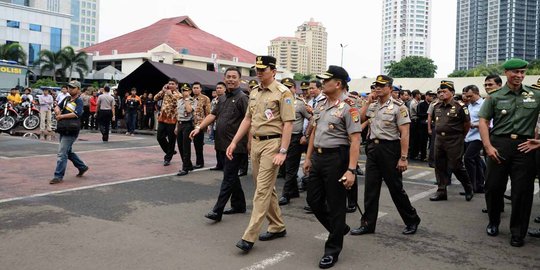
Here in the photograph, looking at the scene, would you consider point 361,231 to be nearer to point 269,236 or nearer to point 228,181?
point 269,236

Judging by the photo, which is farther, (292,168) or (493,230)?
(292,168)

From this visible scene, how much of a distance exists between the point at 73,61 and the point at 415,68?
48.1 metres

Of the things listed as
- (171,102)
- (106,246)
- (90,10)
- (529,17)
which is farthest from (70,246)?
(90,10)

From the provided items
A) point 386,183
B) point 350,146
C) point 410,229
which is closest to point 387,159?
point 386,183

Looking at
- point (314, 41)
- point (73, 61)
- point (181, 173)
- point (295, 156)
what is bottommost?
point (181, 173)

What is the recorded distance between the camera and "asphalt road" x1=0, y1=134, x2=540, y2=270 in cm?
452

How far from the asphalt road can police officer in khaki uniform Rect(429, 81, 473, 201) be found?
12.7 inches

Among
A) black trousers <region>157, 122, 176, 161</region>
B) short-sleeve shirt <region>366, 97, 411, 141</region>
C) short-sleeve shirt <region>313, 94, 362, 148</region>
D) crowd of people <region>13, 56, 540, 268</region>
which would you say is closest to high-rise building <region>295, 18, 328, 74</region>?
black trousers <region>157, 122, 176, 161</region>

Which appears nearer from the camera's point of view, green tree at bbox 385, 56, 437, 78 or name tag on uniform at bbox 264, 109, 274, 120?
name tag on uniform at bbox 264, 109, 274, 120

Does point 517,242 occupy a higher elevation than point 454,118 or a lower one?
lower

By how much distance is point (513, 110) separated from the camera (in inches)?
207

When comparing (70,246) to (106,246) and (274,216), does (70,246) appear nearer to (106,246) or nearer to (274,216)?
(106,246)

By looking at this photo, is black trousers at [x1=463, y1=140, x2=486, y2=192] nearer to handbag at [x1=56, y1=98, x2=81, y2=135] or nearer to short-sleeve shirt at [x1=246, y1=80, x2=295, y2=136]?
short-sleeve shirt at [x1=246, y1=80, x2=295, y2=136]

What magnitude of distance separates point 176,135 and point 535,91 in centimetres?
670
